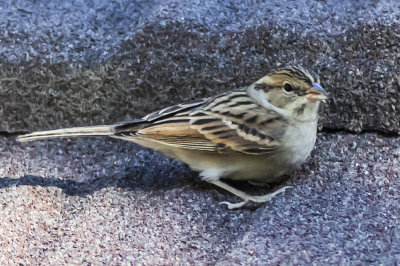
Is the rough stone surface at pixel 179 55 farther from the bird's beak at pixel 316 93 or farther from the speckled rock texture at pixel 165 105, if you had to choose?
the bird's beak at pixel 316 93

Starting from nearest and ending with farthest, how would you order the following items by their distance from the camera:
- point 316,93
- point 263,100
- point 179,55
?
point 316,93 → point 263,100 → point 179,55

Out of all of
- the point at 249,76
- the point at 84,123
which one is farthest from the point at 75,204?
the point at 249,76

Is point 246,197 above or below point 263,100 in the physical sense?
below

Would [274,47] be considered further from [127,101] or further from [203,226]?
[203,226]

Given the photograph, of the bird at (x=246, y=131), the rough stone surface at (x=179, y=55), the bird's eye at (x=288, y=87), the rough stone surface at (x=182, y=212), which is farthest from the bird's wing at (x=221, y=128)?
the rough stone surface at (x=179, y=55)

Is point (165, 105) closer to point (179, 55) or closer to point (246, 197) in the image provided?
point (179, 55)

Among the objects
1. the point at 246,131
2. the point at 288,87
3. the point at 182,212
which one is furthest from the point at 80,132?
the point at 288,87
